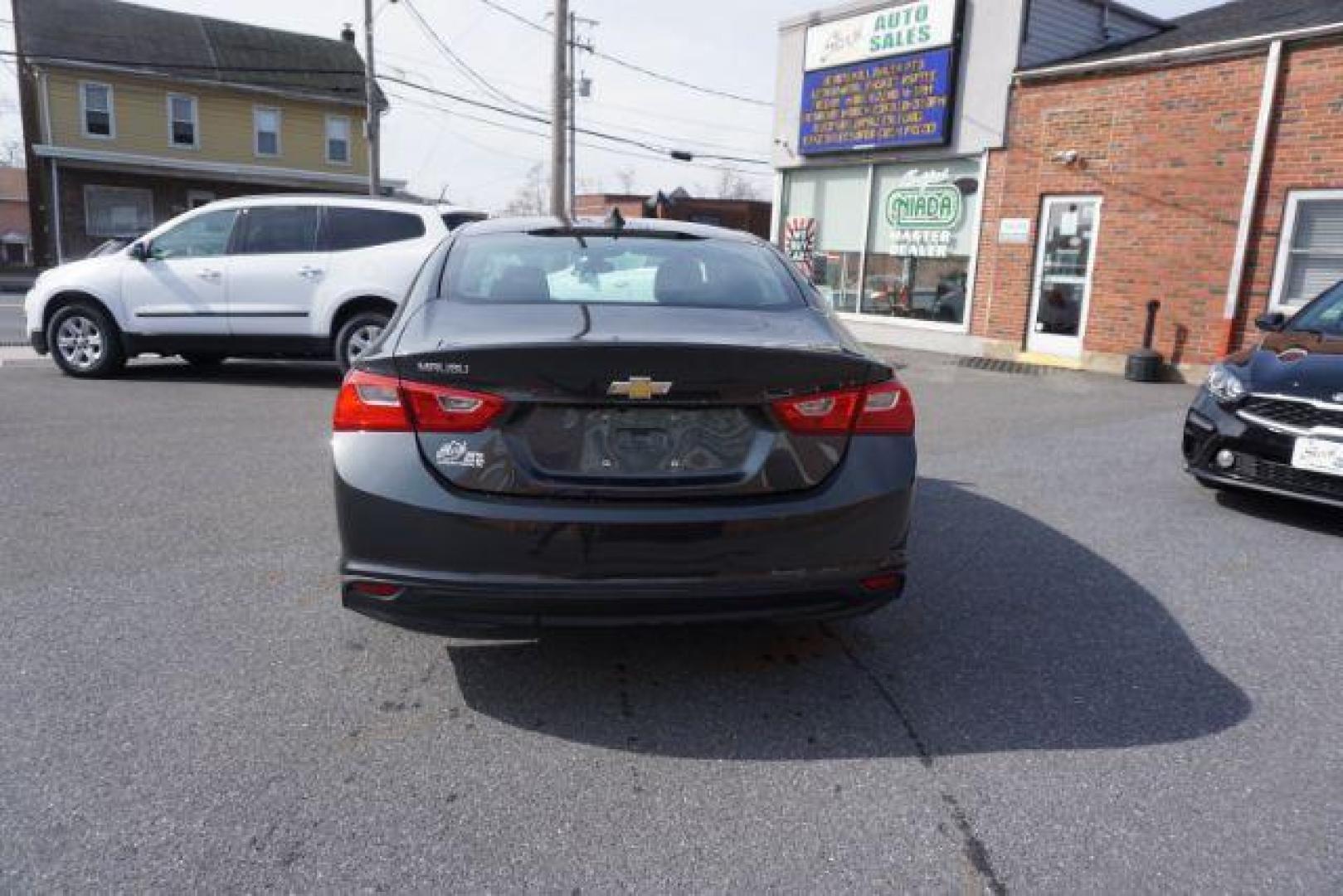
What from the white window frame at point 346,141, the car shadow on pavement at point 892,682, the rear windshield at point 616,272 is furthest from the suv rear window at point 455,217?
the white window frame at point 346,141

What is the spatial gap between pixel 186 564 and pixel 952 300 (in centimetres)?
1242

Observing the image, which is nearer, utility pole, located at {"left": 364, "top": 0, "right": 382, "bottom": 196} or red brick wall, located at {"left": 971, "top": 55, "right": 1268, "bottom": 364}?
red brick wall, located at {"left": 971, "top": 55, "right": 1268, "bottom": 364}

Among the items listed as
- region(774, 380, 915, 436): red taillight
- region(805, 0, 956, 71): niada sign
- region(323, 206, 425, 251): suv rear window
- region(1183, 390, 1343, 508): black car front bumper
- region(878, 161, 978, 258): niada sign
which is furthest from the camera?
region(878, 161, 978, 258): niada sign

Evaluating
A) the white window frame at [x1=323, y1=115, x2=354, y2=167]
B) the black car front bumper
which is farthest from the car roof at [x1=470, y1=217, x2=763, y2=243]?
the white window frame at [x1=323, y1=115, x2=354, y2=167]

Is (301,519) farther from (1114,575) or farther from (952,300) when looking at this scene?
(952,300)

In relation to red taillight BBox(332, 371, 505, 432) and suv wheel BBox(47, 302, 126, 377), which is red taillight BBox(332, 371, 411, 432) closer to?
red taillight BBox(332, 371, 505, 432)

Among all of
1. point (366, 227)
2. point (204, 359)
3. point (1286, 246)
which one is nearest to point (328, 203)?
point (366, 227)

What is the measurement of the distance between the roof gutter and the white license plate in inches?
299

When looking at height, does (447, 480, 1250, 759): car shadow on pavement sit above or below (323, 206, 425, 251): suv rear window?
below

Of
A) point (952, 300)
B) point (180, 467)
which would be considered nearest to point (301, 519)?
point (180, 467)

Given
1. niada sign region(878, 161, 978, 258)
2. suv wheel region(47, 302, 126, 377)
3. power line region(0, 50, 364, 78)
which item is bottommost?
suv wheel region(47, 302, 126, 377)

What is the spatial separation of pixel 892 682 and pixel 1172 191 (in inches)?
416

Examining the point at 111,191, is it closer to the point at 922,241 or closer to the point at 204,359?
the point at 204,359

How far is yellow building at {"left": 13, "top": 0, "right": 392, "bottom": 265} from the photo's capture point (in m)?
28.5
